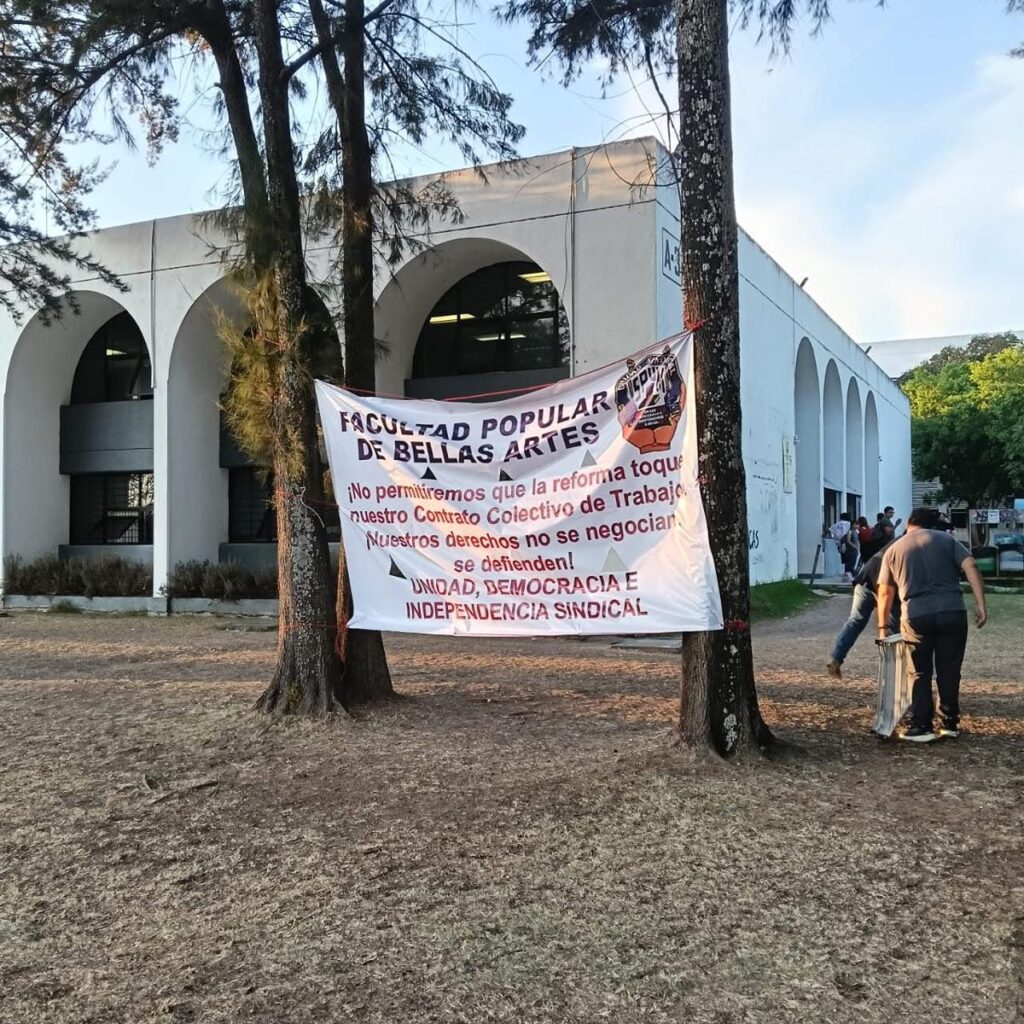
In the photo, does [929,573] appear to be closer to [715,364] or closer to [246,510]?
[715,364]

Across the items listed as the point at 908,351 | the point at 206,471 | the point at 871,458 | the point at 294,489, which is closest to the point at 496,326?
the point at 206,471

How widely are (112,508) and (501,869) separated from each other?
58.2 feet

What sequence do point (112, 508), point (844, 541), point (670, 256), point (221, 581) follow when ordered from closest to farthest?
point (670, 256) < point (221, 581) < point (112, 508) < point (844, 541)

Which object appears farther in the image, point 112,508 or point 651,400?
point 112,508

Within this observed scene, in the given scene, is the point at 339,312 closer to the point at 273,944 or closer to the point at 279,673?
the point at 279,673

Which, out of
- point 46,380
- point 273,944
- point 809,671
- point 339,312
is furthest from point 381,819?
point 46,380

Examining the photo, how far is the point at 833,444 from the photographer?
2772cm

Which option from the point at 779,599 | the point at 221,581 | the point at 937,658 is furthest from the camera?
the point at 779,599

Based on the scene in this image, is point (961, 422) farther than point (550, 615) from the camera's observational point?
Yes

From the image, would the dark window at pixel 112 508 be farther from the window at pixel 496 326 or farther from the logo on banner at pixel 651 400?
the logo on banner at pixel 651 400

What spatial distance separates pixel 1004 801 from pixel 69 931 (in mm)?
4634

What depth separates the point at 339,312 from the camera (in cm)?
803

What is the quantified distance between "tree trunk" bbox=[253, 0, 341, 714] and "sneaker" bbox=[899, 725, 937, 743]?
4137 millimetres

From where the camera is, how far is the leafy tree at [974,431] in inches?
1423
